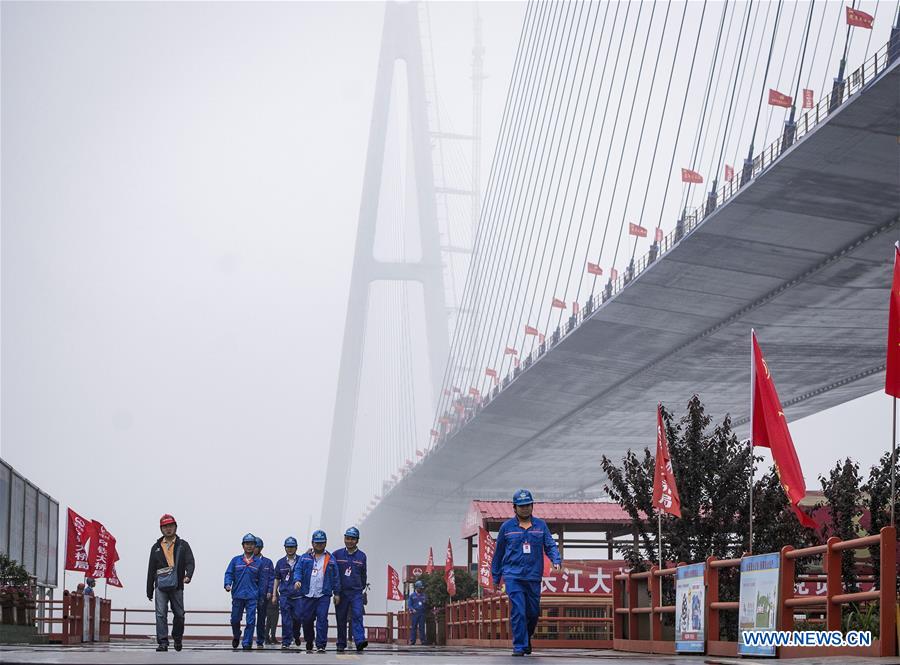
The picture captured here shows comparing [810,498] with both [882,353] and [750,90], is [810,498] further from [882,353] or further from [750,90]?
[882,353]

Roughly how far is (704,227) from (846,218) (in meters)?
4.03

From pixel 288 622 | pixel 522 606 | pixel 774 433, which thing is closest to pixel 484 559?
pixel 288 622

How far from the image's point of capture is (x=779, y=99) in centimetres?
3597

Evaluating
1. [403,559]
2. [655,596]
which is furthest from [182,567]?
[403,559]

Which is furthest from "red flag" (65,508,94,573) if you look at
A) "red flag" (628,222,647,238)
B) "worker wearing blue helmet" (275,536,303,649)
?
"red flag" (628,222,647,238)

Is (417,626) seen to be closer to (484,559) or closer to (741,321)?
(484,559)

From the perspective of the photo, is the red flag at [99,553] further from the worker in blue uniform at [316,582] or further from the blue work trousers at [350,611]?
the blue work trousers at [350,611]

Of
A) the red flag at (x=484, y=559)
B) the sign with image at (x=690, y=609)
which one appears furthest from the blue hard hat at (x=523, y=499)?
the red flag at (x=484, y=559)

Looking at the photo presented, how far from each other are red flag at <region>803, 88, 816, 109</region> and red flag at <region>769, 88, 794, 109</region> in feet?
3.33

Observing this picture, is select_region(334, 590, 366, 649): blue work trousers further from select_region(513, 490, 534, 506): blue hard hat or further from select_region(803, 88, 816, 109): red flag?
select_region(803, 88, 816, 109): red flag

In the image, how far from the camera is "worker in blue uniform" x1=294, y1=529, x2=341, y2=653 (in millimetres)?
16516

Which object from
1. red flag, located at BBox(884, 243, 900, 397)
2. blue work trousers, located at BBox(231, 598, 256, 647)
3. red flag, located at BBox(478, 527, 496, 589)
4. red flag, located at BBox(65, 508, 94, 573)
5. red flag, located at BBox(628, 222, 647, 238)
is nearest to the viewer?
red flag, located at BBox(884, 243, 900, 397)

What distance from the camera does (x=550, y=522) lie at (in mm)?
35344

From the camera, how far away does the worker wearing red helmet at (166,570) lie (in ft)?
50.7
